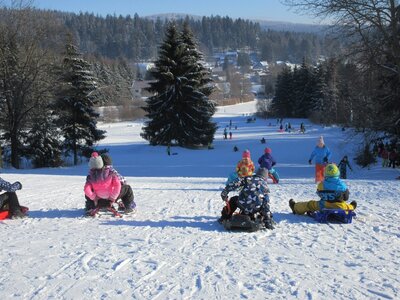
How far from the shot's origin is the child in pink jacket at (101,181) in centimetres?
821

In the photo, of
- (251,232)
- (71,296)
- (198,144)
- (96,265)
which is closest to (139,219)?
(251,232)

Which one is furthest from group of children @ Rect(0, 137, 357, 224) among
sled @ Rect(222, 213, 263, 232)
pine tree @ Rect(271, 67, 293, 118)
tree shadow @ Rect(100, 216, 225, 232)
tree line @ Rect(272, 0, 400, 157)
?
pine tree @ Rect(271, 67, 293, 118)

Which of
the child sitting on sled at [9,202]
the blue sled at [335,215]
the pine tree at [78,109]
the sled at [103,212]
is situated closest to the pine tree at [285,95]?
the pine tree at [78,109]

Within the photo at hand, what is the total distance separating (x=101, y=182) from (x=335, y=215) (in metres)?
4.47

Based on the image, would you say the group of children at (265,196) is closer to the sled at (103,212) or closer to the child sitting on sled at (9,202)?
the sled at (103,212)

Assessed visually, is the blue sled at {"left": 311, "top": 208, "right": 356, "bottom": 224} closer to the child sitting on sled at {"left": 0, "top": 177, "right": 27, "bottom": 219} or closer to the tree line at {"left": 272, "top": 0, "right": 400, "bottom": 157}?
the child sitting on sled at {"left": 0, "top": 177, "right": 27, "bottom": 219}


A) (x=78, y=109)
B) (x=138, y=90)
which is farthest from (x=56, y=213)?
(x=138, y=90)

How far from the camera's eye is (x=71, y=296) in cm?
463

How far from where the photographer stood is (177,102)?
37.9 metres

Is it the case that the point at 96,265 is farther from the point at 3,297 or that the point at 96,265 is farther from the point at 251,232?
the point at 251,232

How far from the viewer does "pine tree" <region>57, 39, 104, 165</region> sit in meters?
32.0

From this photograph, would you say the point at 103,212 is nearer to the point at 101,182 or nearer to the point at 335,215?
the point at 101,182

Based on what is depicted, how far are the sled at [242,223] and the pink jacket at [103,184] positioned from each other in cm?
228

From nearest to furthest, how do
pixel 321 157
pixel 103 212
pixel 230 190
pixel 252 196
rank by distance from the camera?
pixel 252 196 < pixel 230 190 < pixel 103 212 < pixel 321 157
